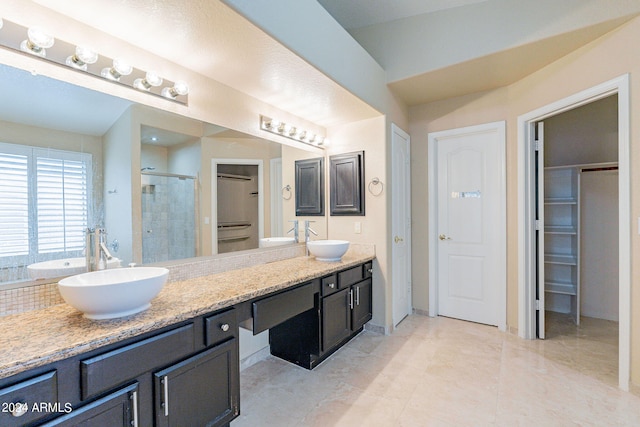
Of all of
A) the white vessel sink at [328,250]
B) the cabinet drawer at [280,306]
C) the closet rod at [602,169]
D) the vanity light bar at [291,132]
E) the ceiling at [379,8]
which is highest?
the ceiling at [379,8]

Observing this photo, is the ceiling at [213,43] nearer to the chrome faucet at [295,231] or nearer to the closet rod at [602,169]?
the chrome faucet at [295,231]

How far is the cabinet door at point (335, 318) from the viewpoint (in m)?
2.39

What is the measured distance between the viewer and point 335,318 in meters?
2.52

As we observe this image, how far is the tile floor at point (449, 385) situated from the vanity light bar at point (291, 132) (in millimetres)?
2024

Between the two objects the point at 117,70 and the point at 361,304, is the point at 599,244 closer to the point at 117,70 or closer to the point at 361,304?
the point at 361,304

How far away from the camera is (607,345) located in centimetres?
277

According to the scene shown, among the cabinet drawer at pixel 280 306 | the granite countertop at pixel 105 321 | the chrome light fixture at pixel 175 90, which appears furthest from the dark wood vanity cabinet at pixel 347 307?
the chrome light fixture at pixel 175 90

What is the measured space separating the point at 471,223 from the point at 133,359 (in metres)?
3.33

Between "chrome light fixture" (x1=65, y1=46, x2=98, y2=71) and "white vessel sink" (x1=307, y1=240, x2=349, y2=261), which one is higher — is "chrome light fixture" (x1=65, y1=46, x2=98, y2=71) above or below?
above

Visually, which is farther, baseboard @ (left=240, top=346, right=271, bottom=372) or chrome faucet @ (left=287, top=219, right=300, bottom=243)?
chrome faucet @ (left=287, top=219, right=300, bottom=243)

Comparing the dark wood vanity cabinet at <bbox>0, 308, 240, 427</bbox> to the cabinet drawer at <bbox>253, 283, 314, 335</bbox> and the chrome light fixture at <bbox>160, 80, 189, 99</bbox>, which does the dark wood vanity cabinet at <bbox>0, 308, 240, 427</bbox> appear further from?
the chrome light fixture at <bbox>160, 80, 189, 99</bbox>

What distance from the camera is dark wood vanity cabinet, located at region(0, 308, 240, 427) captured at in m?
0.99

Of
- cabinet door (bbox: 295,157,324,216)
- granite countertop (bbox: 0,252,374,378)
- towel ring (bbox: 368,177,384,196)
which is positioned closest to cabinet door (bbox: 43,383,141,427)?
granite countertop (bbox: 0,252,374,378)

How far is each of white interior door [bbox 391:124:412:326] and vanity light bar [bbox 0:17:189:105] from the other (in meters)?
2.21
